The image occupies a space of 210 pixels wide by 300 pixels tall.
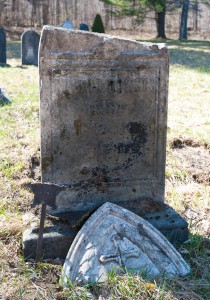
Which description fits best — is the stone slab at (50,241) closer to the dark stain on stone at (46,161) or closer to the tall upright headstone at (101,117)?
the tall upright headstone at (101,117)

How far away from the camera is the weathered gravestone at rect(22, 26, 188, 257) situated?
2.96m

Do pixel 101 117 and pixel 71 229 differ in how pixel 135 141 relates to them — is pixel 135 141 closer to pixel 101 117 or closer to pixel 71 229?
pixel 101 117

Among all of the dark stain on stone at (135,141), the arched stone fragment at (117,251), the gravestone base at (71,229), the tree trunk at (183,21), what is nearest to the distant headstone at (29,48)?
the dark stain on stone at (135,141)

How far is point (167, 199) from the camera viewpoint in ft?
12.5

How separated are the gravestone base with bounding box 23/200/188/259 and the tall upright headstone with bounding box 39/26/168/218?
112mm

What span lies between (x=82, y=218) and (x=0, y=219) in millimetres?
702

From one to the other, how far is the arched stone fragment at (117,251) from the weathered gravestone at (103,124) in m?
0.28

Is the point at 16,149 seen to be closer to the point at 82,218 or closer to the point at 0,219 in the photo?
the point at 0,219

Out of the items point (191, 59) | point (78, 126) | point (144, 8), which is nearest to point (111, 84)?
point (78, 126)

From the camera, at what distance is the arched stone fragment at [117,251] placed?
A: 262 cm

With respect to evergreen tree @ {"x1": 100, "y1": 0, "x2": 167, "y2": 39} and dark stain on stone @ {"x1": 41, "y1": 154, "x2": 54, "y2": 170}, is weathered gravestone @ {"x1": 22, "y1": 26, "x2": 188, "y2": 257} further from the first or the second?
evergreen tree @ {"x1": 100, "y1": 0, "x2": 167, "y2": 39}

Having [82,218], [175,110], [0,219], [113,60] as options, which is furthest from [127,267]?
[175,110]

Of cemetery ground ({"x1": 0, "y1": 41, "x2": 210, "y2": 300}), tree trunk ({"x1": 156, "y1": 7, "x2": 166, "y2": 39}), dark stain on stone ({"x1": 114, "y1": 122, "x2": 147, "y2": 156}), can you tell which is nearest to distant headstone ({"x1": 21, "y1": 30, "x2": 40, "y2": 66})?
cemetery ground ({"x1": 0, "y1": 41, "x2": 210, "y2": 300})

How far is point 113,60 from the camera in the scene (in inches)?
120
